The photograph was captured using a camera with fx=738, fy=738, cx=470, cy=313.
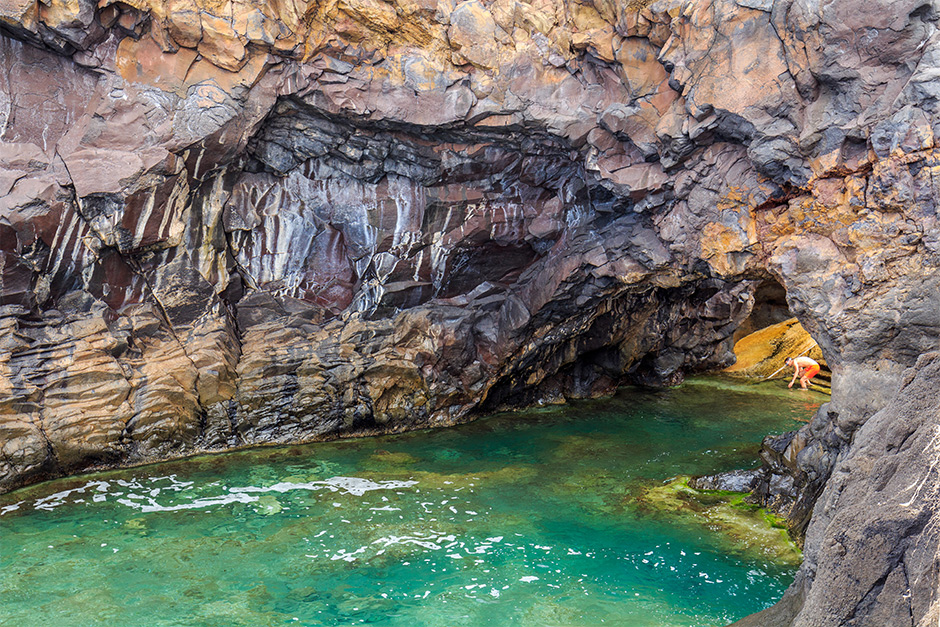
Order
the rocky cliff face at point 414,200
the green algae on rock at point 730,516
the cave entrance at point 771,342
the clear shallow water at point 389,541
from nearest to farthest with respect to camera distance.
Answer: the clear shallow water at point 389,541 < the rocky cliff face at point 414,200 < the green algae on rock at point 730,516 < the cave entrance at point 771,342

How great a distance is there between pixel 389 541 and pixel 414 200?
5075 mm

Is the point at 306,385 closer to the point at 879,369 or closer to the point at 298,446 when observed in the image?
the point at 298,446

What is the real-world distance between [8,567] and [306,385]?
4487mm

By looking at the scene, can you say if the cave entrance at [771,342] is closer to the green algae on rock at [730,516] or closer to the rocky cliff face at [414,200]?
the rocky cliff face at [414,200]

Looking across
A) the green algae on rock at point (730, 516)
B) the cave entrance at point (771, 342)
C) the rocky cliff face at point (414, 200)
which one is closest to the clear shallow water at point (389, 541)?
the green algae on rock at point (730, 516)

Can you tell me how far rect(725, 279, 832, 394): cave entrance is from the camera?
15.1m

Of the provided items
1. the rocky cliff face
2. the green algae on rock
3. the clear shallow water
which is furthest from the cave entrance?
the green algae on rock

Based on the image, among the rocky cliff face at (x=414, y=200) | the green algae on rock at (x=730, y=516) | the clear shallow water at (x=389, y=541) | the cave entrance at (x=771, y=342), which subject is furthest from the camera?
the cave entrance at (x=771, y=342)

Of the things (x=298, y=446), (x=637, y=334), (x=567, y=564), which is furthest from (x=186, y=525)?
(x=637, y=334)

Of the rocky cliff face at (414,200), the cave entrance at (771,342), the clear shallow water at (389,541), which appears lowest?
the clear shallow water at (389,541)

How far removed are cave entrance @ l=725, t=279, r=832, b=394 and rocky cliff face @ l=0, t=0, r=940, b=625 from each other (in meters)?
5.09

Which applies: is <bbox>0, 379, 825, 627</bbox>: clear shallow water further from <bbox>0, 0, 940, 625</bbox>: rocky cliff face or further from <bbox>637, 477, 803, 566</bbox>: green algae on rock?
<bbox>0, 0, 940, 625</bbox>: rocky cliff face

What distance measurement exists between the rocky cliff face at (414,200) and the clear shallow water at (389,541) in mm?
999

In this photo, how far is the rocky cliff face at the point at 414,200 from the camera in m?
6.91
